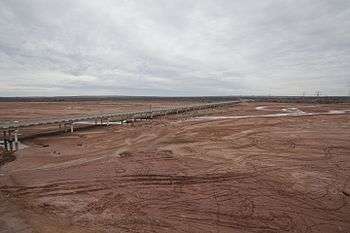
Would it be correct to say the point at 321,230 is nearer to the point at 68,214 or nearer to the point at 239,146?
the point at 68,214

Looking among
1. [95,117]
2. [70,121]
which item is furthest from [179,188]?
[95,117]

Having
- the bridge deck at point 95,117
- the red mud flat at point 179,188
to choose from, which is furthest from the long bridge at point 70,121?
the red mud flat at point 179,188

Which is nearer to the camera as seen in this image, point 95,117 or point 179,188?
point 179,188

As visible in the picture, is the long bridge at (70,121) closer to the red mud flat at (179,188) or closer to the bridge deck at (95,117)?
the bridge deck at (95,117)

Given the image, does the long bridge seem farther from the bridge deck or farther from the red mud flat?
the red mud flat

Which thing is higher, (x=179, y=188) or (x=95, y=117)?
(x=95, y=117)

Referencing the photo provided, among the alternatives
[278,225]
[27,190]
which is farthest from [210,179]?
[27,190]

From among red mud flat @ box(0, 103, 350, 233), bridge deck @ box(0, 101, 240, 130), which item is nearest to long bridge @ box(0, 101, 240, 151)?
bridge deck @ box(0, 101, 240, 130)

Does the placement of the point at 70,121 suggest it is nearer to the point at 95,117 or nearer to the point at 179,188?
the point at 95,117

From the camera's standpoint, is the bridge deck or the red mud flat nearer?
the red mud flat
